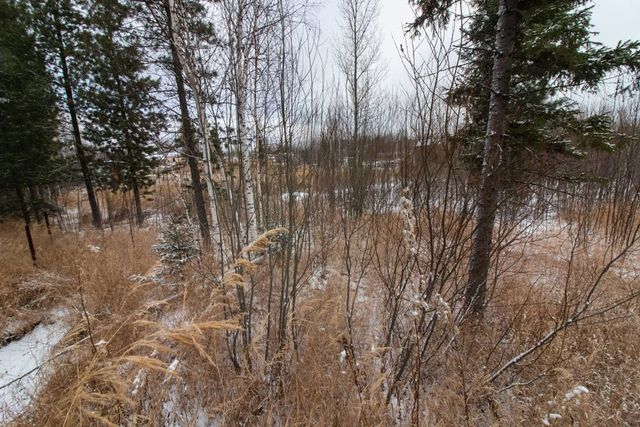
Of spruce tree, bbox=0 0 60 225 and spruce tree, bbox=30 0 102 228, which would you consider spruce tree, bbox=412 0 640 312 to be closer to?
spruce tree, bbox=0 0 60 225

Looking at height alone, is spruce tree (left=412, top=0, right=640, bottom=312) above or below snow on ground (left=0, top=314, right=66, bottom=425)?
above

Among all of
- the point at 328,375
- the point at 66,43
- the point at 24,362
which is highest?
the point at 66,43

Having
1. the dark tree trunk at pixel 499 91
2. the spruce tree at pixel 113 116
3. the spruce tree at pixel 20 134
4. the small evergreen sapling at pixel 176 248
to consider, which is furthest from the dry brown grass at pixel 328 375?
the spruce tree at pixel 113 116

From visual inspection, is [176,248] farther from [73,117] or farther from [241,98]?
[73,117]

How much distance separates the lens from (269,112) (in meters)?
2.07

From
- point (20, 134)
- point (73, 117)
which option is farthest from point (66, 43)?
point (20, 134)

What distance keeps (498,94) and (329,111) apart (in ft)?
4.89

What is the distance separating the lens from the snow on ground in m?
2.05

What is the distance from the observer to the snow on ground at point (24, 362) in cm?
205

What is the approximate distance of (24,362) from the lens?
9.04ft

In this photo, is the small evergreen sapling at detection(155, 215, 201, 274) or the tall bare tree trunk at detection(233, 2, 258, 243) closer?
the tall bare tree trunk at detection(233, 2, 258, 243)

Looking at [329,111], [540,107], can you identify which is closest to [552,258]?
[540,107]

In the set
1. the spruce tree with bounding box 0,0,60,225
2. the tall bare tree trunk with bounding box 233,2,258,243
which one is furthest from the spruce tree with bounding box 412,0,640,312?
the spruce tree with bounding box 0,0,60,225

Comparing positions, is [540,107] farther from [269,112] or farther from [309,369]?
[309,369]
